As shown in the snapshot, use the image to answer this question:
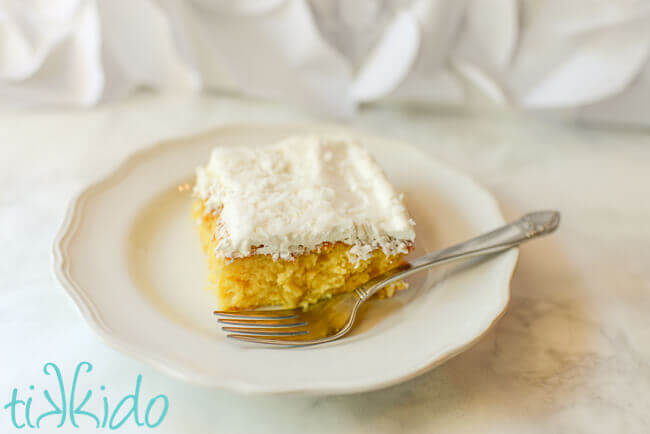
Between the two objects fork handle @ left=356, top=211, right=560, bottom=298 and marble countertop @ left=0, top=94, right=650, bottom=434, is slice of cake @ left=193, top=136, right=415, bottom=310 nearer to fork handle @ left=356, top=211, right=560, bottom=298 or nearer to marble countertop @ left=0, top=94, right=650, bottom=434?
fork handle @ left=356, top=211, right=560, bottom=298

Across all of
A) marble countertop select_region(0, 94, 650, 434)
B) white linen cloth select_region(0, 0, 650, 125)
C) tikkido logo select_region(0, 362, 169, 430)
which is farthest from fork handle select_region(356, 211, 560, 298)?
white linen cloth select_region(0, 0, 650, 125)

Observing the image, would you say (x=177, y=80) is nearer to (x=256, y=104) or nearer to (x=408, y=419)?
(x=256, y=104)

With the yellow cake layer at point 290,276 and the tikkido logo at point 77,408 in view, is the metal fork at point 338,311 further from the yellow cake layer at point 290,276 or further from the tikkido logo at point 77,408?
the tikkido logo at point 77,408

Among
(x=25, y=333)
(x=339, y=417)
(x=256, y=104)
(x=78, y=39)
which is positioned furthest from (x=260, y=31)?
(x=339, y=417)

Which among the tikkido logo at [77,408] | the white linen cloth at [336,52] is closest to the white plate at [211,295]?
the tikkido logo at [77,408]

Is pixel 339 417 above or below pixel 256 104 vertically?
below

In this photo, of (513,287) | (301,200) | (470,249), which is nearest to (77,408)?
(301,200)
